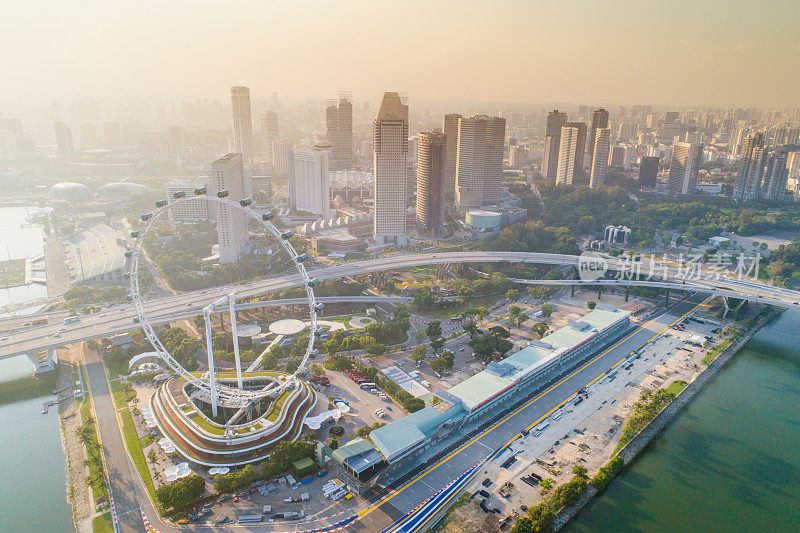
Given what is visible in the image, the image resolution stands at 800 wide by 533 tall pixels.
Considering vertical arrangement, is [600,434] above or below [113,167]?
below

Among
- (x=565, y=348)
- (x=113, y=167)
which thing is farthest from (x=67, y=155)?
(x=565, y=348)

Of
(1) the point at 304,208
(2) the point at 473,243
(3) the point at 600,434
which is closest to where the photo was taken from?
(3) the point at 600,434

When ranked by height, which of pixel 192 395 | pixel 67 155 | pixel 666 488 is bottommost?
pixel 666 488

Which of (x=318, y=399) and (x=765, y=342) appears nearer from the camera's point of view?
(x=318, y=399)

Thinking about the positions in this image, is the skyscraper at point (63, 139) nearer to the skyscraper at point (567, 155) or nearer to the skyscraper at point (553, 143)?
the skyscraper at point (553, 143)

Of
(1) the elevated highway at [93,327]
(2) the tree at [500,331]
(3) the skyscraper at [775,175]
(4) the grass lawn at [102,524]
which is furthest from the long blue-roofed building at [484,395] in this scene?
(3) the skyscraper at [775,175]

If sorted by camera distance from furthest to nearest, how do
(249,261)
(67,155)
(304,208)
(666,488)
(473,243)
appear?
(67,155) < (304,208) < (473,243) < (249,261) < (666,488)

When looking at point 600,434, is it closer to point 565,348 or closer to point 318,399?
point 565,348

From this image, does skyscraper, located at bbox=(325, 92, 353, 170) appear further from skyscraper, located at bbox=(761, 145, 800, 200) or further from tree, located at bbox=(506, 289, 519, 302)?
skyscraper, located at bbox=(761, 145, 800, 200)

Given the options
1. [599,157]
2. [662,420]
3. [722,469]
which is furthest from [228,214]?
[599,157]
